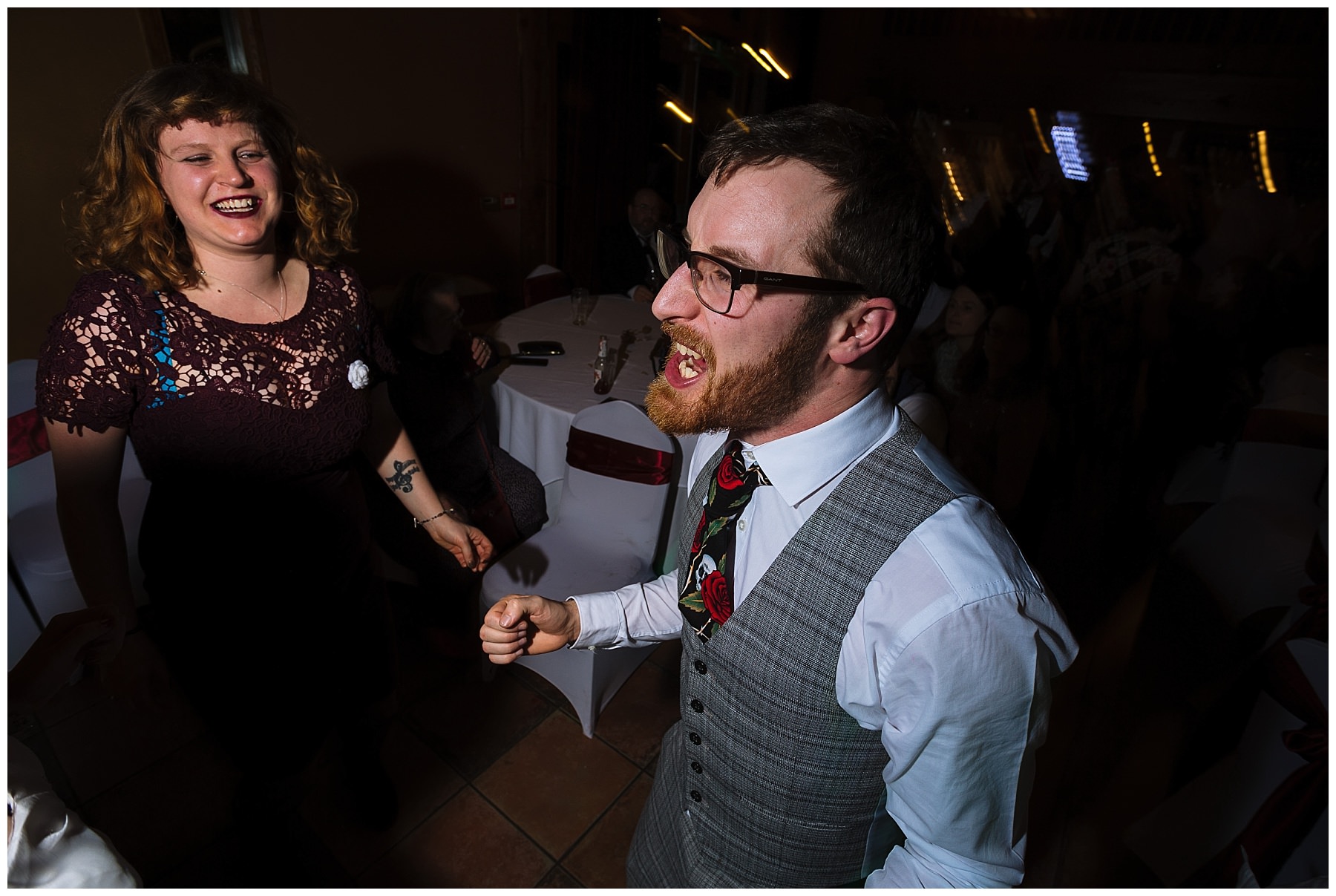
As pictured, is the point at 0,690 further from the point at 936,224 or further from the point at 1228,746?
the point at 1228,746

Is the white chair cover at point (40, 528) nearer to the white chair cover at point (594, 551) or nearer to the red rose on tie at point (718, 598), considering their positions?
the white chair cover at point (594, 551)

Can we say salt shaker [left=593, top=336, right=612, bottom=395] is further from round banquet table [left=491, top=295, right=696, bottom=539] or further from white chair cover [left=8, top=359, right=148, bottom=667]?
white chair cover [left=8, top=359, right=148, bottom=667]

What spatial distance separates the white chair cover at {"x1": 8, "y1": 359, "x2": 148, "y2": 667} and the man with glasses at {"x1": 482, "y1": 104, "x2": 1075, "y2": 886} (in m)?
2.22

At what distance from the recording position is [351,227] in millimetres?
1784

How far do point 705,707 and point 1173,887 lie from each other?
1.85m

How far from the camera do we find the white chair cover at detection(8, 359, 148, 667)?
2.34m

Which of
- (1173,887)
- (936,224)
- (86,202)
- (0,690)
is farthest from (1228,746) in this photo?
(86,202)

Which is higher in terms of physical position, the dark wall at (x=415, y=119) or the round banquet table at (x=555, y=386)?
the dark wall at (x=415, y=119)

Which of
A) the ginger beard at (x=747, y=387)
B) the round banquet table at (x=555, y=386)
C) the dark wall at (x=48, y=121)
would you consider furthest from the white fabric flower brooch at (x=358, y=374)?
the dark wall at (x=48, y=121)

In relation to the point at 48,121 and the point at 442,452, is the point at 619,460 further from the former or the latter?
the point at 48,121

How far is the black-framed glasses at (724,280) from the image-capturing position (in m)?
0.94

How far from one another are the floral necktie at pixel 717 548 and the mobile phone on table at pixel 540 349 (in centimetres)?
258

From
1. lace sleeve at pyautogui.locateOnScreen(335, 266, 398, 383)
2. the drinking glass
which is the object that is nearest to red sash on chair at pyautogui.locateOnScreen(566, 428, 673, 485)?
lace sleeve at pyautogui.locateOnScreen(335, 266, 398, 383)

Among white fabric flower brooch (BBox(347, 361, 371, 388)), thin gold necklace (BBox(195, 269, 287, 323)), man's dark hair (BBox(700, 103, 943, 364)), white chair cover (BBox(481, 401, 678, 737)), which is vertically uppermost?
man's dark hair (BBox(700, 103, 943, 364))
